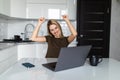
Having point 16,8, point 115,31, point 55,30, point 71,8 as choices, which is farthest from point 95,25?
point 55,30

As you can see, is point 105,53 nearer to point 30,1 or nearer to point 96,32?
point 96,32

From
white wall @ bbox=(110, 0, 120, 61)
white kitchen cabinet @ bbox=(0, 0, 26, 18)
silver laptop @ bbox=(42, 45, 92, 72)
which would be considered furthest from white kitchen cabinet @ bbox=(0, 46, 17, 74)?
white wall @ bbox=(110, 0, 120, 61)

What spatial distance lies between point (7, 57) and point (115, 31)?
254 cm

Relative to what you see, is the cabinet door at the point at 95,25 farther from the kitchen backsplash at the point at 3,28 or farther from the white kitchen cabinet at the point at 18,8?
the kitchen backsplash at the point at 3,28

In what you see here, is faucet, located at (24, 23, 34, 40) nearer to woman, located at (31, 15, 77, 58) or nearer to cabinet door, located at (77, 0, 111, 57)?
cabinet door, located at (77, 0, 111, 57)

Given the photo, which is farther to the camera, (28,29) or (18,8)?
(28,29)

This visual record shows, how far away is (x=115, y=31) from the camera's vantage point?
13.2ft

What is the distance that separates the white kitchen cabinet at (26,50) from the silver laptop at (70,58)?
192 centimetres

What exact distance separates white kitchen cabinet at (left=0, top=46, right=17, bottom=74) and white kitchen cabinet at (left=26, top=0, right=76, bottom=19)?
0.93m

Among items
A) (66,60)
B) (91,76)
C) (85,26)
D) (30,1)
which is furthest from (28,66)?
(85,26)

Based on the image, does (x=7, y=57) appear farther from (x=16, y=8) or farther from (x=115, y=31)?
(x=115, y=31)

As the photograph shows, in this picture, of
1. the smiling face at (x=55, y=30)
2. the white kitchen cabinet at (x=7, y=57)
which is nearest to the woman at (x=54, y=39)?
the smiling face at (x=55, y=30)

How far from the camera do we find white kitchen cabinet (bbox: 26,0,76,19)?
363 centimetres

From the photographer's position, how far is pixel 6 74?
1196 mm
